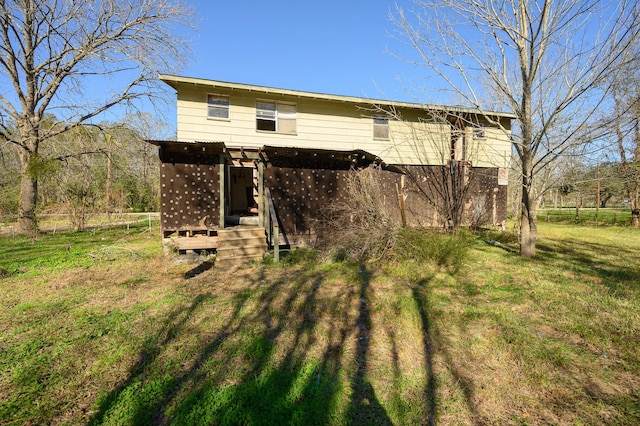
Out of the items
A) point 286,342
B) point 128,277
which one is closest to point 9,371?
point 286,342

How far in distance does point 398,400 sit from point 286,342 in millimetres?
1430

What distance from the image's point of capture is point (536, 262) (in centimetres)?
653

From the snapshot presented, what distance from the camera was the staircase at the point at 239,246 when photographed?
22.2 feet

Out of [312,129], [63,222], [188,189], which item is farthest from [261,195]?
[63,222]

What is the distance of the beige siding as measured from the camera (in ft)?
31.0

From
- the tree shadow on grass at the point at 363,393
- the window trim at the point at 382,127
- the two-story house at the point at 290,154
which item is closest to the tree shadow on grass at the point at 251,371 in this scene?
the tree shadow on grass at the point at 363,393

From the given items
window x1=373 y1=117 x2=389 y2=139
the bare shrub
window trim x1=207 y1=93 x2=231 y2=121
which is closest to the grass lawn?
the bare shrub

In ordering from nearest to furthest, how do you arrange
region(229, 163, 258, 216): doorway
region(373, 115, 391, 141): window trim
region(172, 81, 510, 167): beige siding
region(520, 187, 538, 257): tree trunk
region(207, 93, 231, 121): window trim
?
region(520, 187, 538, 257): tree trunk, region(172, 81, 510, 167): beige siding, region(207, 93, 231, 121): window trim, region(373, 115, 391, 141): window trim, region(229, 163, 258, 216): doorway

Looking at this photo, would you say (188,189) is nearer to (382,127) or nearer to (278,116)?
(278,116)

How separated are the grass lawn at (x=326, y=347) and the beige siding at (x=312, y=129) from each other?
553 centimetres

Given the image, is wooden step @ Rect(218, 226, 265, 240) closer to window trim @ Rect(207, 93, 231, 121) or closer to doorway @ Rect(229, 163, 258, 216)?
window trim @ Rect(207, 93, 231, 121)

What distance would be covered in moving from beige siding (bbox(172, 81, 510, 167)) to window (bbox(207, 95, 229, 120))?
142 millimetres

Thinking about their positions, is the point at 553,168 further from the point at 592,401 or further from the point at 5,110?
the point at 5,110

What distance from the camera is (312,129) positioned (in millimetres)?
10633
